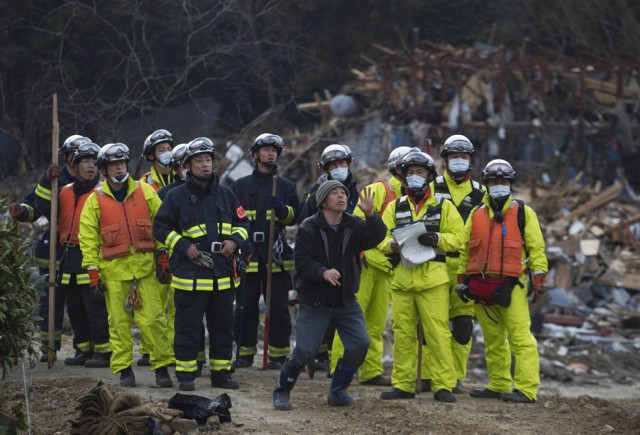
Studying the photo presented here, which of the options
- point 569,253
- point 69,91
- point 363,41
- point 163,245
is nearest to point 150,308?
point 163,245

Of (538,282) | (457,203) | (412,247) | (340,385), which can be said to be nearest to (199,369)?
(340,385)

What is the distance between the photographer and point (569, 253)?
22.5 m

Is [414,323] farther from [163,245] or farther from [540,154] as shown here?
[540,154]

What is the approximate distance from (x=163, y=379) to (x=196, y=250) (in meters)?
1.33

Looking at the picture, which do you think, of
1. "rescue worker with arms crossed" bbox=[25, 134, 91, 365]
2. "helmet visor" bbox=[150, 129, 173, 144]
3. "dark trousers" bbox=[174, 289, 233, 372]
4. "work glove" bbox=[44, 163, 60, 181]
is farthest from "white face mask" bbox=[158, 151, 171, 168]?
"dark trousers" bbox=[174, 289, 233, 372]

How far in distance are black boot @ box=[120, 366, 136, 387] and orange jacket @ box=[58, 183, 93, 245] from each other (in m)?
1.82

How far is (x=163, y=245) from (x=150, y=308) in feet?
2.01

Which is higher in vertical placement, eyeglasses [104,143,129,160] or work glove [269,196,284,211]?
eyeglasses [104,143,129,160]

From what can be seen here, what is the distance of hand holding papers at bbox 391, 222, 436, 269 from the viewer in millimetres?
10016

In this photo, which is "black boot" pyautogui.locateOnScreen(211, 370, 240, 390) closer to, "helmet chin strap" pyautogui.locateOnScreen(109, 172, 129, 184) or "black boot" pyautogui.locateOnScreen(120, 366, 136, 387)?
"black boot" pyautogui.locateOnScreen(120, 366, 136, 387)

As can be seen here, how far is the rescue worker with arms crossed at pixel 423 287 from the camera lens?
33.2 ft

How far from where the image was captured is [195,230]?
988 cm

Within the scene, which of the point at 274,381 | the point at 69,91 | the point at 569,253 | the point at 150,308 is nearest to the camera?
the point at 150,308

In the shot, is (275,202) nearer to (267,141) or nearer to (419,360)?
(267,141)
